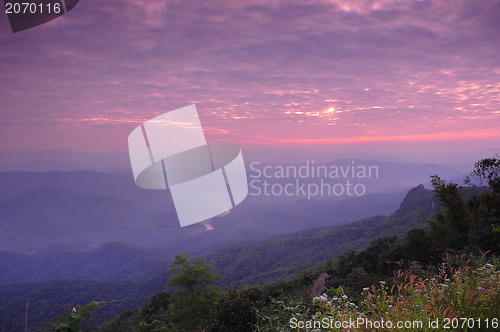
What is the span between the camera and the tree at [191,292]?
805 inches

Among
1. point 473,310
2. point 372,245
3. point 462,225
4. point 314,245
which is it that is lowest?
point 314,245

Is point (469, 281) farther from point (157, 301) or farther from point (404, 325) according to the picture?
point (157, 301)

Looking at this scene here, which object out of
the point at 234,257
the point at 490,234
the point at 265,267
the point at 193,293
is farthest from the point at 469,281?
the point at 234,257

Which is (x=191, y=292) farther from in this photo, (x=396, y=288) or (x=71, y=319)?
(x=71, y=319)

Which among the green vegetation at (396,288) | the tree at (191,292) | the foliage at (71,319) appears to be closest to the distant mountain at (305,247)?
the tree at (191,292)

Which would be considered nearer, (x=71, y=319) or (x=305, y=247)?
(x=71, y=319)

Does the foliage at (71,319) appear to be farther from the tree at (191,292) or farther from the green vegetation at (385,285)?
the tree at (191,292)

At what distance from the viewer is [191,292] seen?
73.6 ft

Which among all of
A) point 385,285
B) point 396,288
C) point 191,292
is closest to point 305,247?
point 191,292

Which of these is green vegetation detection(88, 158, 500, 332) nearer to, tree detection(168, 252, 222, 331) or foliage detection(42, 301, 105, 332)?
tree detection(168, 252, 222, 331)

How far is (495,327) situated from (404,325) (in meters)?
1.09

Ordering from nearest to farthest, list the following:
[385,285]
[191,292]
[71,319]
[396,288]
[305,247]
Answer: [71,319] → [396,288] → [385,285] → [191,292] → [305,247]

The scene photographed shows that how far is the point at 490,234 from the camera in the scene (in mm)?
12820

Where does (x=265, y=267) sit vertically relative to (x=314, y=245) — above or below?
below
